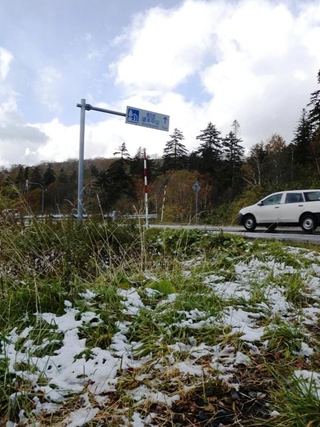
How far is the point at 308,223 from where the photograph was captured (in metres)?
10.7

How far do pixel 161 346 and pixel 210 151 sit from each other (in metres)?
36.9

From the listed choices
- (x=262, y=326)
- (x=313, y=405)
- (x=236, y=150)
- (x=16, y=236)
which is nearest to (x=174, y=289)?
(x=262, y=326)

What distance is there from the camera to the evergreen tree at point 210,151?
36312 millimetres

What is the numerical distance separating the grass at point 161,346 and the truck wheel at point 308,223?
8.01 m

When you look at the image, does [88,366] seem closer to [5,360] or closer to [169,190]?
[5,360]

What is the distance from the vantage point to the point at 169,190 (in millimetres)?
28156

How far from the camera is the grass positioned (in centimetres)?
143

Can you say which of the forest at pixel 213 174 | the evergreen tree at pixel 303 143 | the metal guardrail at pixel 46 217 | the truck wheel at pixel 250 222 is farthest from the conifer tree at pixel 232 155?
the metal guardrail at pixel 46 217

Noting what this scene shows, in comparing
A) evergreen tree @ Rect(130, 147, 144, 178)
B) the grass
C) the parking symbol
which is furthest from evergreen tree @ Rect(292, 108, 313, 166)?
the grass

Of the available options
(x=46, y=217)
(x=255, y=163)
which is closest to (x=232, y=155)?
(x=255, y=163)

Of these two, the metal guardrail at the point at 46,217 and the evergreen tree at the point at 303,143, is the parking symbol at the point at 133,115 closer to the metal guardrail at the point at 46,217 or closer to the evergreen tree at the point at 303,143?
the metal guardrail at the point at 46,217

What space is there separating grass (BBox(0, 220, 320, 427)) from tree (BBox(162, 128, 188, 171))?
120ft

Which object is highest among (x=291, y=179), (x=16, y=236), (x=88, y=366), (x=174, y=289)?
(x=291, y=179)

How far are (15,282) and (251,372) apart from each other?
73.8 inches
